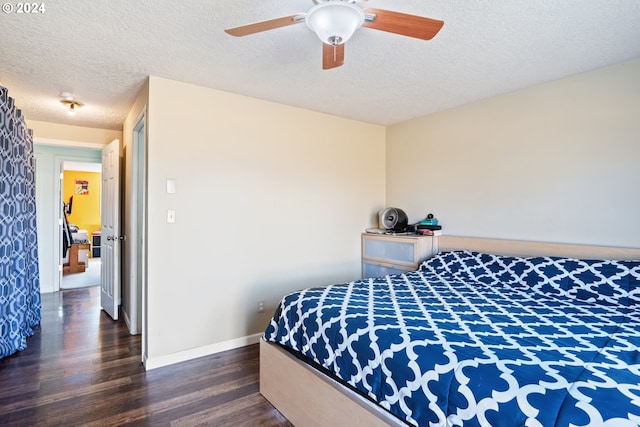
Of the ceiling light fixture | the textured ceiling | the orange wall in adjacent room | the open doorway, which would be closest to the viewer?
the textured ceiling

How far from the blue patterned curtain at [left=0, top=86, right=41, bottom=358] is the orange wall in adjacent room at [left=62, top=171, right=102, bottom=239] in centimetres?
652

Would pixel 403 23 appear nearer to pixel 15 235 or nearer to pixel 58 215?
pixel 15 235

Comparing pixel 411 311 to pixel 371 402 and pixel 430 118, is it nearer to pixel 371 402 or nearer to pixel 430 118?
pixel 371 402

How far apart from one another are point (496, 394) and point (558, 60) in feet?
7.64

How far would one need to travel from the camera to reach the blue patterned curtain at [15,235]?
102 inches

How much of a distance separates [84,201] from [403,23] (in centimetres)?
1011

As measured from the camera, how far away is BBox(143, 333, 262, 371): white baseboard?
2.53m

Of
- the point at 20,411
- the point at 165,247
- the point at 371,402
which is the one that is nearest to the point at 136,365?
the point at 20,411

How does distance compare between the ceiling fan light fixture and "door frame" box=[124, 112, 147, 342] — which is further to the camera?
"door frame" box=[124, 112, 147, 342]

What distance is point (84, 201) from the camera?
890 cm

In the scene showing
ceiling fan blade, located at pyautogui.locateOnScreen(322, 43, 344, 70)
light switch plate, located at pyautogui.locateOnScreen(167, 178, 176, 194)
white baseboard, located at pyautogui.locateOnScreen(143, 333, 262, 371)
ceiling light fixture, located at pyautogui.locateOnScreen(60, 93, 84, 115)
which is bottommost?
white baseboard, located at pyautogui.locateOnScreen(143, 333, 262, 371)

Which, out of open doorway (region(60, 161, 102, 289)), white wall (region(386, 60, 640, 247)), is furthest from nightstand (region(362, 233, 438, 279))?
open doorway (region(60, 161, 102, 289))

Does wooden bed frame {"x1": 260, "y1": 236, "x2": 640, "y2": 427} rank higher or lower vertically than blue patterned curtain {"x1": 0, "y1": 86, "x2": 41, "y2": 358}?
lower

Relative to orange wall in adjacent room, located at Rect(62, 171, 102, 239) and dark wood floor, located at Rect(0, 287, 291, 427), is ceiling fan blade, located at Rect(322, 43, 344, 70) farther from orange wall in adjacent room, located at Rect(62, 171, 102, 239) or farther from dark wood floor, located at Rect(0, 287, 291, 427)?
orange wall in adjacent room, located at Rect(62, 171, 102, 239)
